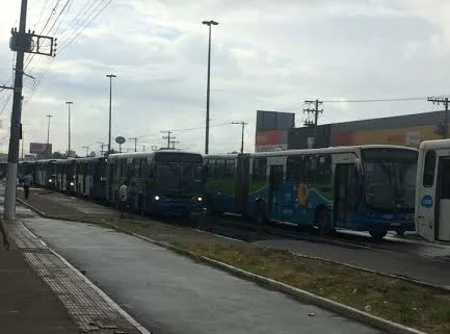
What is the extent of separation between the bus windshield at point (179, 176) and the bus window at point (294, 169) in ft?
18.1

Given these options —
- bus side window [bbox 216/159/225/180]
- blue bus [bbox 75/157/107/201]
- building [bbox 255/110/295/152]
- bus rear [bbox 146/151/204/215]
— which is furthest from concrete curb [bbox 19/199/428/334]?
building [bbox 255/110/295/152]

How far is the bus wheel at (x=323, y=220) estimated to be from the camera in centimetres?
2402

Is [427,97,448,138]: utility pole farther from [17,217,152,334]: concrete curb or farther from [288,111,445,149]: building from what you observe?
[17,217,152,334]: concrete curb

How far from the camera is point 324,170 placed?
79.8 feet

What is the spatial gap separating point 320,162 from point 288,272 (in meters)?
11.8

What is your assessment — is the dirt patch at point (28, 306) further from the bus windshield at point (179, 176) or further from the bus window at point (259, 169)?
the bus windshield at point (179, 176)

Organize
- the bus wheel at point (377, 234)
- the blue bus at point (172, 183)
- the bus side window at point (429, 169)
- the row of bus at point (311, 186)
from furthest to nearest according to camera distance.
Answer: the blue bus at point (172, 183) → the bus wheel at point (377, 234) → the row of bus at point (311, 186) → the bus side window at point (429, 169)

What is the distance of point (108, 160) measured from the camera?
135 ft

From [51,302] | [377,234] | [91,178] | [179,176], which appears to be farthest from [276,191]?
[91,178]

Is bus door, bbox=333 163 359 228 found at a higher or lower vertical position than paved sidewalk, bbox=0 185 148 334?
higher

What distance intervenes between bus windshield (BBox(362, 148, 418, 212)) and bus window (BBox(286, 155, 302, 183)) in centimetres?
413

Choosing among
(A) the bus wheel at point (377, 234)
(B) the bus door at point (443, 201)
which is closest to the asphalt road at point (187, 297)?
(B) the bus door at point (443, 201)

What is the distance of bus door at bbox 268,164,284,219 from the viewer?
2772 centimetres

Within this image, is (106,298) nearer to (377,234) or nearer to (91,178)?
(377,234)
